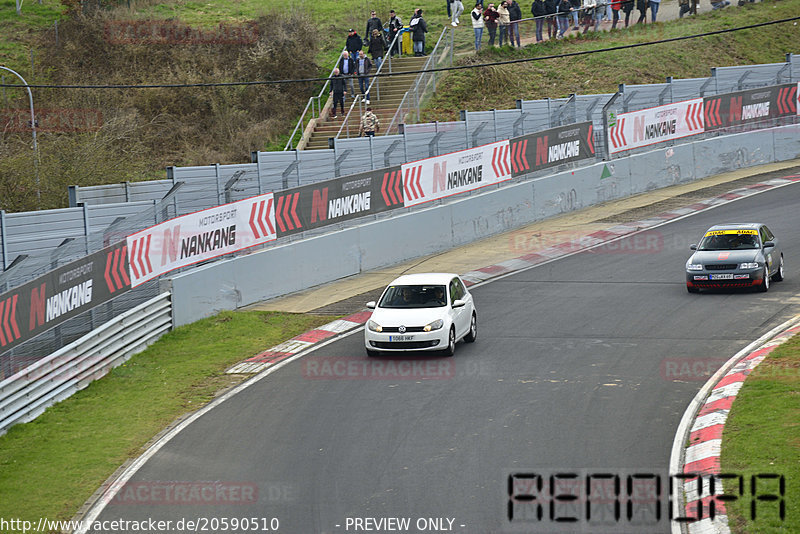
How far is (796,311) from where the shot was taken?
62.2 ft

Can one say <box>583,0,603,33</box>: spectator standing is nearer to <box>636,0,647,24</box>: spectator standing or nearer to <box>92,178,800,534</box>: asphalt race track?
<box>636,0,647,24</box>: spectator standing

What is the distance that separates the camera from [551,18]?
4403 centimetres

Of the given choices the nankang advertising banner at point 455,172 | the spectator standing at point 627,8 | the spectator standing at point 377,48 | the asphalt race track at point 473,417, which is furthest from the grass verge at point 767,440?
the spectator standing at point 627,8

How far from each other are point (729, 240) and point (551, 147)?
34.7 ft

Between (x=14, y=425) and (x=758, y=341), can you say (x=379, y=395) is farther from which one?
(x=758, y=341)

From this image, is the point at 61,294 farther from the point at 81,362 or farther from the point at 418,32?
the point at 418,32

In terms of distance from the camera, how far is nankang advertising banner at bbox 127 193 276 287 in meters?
19.5

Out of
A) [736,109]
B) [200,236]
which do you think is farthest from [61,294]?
[736,109]

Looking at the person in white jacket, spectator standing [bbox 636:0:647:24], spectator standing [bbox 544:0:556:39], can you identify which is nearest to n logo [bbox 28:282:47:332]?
the person in white jacket

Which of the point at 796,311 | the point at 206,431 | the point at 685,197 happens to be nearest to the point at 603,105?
the point at 685,197

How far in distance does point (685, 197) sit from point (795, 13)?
20514 mm

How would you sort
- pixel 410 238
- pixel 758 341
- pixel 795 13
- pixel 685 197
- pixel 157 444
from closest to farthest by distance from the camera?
pixel 157 444
pixel 758 341
pixel 410 238
pixel 685 197
pixel 795 13

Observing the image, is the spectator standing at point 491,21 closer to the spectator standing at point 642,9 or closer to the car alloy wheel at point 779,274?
the spectator standing at point 642,9

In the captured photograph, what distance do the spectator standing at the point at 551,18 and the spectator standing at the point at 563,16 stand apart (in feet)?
0.66
